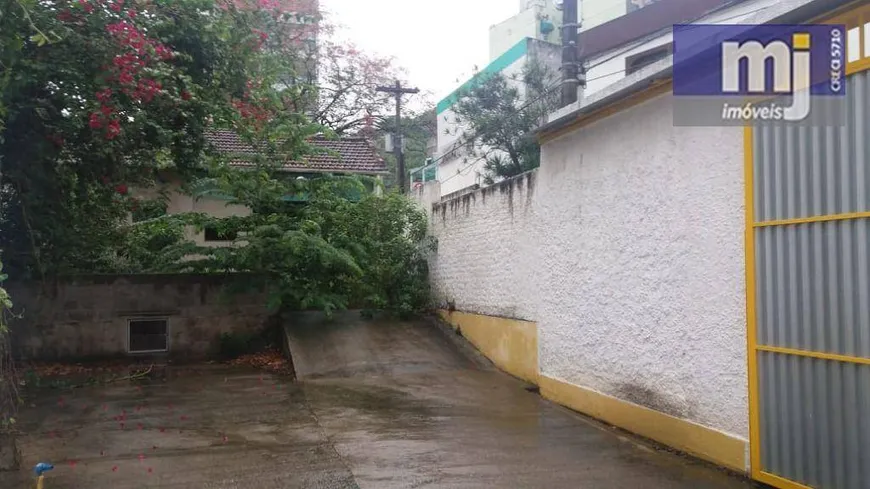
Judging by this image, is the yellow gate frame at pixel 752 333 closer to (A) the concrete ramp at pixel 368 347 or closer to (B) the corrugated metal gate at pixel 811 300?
(B) the corrugated metal gate at pixel 811 300

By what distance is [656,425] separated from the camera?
5.95 meters

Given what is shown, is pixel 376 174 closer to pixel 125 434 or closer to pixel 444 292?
pixel 444 292

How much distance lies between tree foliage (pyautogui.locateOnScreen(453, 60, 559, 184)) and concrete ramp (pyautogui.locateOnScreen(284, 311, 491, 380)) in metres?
3.48

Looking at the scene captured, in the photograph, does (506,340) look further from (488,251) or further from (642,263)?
(642,263)

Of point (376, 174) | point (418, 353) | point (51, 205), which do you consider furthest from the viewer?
point (376, 174)

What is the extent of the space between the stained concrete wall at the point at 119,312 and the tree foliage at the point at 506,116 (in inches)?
205

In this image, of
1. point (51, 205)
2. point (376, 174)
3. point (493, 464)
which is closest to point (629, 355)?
point (493, 464)

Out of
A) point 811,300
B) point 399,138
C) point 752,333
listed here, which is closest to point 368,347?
point 752,333

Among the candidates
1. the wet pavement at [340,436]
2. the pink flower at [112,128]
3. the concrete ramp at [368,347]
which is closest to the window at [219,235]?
the concrete ramp at [368,347]

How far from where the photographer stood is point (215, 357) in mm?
11695

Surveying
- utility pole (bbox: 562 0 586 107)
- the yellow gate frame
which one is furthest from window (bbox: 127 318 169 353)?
the yellow gate frame

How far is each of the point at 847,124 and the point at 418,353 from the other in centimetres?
754

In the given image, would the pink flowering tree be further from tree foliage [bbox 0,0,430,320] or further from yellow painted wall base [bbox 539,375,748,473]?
yellow painted wall base [bbox 539,375,748,473]

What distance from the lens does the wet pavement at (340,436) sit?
502 centimetres
